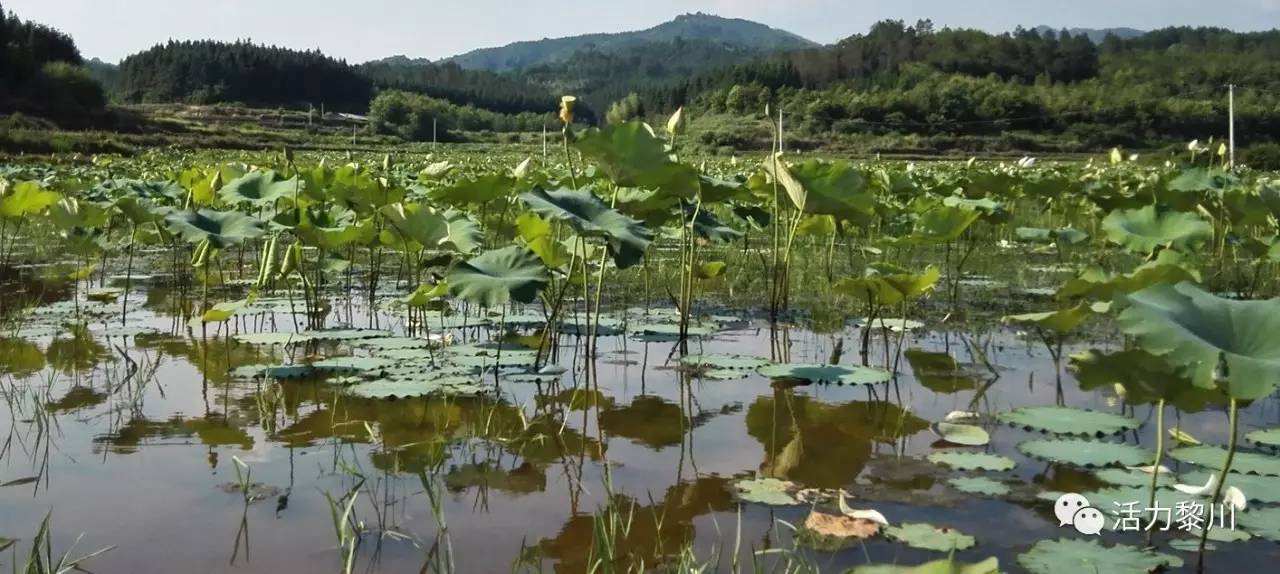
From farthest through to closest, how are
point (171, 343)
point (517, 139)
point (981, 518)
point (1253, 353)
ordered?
point (517, 139) → point (171, 343) → point (981, 518) → point (1253, 353)

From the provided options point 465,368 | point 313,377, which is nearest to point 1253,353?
point 465,368

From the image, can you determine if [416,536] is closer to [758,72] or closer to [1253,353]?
[1253,353]

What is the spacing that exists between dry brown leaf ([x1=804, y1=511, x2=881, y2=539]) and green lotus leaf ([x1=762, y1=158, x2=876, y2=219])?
161 centimetres

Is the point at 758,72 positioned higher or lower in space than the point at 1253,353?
higher

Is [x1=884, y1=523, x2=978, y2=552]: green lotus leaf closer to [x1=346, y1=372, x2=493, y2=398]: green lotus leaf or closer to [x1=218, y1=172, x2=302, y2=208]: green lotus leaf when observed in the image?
[x1=346, y1=372, x2=493, y2=398]: green lotus leaf

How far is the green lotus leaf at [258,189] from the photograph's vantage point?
11.8ft

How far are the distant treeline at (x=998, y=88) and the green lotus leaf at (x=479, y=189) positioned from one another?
1739 centimetres

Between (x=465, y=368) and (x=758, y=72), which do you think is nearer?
(x=465, y=368)

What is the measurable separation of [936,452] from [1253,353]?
0.67 meters

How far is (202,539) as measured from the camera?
1.45m

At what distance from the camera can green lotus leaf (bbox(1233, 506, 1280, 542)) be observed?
4.78 feet

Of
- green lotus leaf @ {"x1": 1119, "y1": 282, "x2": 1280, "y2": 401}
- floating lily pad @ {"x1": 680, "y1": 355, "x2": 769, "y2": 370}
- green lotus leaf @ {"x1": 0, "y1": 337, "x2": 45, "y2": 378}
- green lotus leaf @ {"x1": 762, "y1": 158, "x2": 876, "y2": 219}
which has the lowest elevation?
green lotus leaf @ {"x1": 0, "y1": 337, "x2": 45, "y2": 378}

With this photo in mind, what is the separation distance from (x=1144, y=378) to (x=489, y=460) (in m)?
1.05

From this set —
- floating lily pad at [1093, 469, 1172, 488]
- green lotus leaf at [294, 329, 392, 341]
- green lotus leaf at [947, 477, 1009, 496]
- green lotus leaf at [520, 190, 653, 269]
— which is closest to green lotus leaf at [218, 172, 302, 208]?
green lotus leaf at [294, 329, 392, 341]
